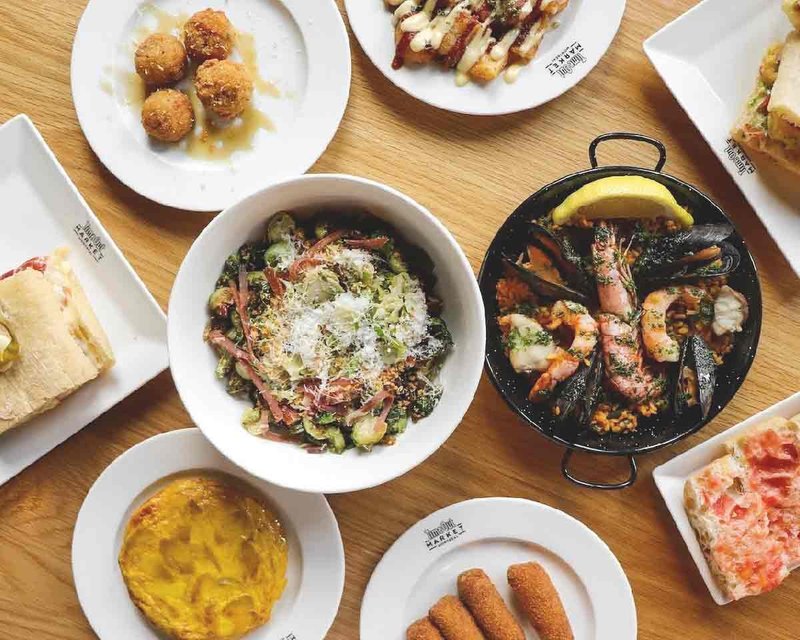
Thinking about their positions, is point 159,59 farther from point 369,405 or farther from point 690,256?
point 690,256

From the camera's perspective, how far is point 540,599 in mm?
2809

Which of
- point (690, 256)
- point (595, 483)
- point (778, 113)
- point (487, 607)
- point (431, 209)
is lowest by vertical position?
point (487, 607)

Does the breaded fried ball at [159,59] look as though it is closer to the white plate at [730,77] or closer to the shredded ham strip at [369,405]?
the shredded ham strip at [369,405]

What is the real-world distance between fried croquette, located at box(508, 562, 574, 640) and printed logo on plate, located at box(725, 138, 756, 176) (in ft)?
5.09

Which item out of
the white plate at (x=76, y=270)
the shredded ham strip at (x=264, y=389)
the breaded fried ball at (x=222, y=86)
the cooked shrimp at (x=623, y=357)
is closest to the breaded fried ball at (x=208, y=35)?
the breaded fried ball at (x=222, y=86)

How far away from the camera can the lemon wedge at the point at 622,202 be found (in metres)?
2.52

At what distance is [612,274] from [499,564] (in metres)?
1.11

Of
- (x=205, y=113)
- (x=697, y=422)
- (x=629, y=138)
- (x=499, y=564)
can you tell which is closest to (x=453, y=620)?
(x=499, y=564)

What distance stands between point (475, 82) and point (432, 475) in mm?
1385

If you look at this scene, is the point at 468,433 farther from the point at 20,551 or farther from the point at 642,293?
the point at 20,551

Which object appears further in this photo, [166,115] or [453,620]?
[453,620]

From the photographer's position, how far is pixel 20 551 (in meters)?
2.85

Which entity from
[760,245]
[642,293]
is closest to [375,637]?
[642,293]

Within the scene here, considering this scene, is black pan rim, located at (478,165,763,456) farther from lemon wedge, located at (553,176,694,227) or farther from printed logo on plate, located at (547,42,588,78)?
printed logo on plate, located at (547,42,588,78)
